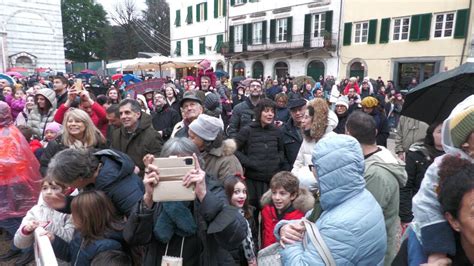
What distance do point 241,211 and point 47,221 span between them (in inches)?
62.0

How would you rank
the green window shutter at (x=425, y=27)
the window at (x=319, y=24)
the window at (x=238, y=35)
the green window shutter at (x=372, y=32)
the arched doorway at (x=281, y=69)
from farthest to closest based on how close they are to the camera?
the window at (x=238, y=35) → the arched doorway at (x=281, y=69) → the window at (x=319, y=24) → the green window shutter at (x=372, y=32) → the green window shutter at (x=425, y=27)

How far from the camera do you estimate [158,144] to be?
4.00 meters

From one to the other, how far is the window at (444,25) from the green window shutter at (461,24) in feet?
1.53

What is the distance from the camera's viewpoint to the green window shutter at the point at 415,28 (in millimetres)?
20625

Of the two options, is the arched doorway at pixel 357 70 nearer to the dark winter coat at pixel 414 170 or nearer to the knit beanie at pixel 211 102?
the knit beanie at pixel 211 102

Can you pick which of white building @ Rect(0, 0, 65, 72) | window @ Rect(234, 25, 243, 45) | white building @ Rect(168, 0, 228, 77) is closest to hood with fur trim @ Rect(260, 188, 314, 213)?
white building @ Rect(168, 0, 228, 77)

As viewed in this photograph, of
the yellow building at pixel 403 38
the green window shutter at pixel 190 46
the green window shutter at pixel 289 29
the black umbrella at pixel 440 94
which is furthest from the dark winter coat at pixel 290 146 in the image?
the green window shutter at pixel 190 46

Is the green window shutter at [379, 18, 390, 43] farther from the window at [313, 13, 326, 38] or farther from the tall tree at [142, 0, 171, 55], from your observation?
the tall tree at [142, 0, 171, 55]

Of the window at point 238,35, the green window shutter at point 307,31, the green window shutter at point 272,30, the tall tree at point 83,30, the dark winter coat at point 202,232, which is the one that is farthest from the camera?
the tall tree at point 83,30

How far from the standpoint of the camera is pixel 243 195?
3037 mm

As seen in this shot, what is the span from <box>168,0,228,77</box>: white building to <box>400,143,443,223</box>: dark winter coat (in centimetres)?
2882

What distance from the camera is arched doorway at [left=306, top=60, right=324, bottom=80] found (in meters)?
26.6

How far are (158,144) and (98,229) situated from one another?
6.78 feet

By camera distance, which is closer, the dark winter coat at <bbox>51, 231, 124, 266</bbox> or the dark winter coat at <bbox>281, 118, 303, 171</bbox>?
the dark winter coat at <bbox>51, 231, 124, 266</bbox>
